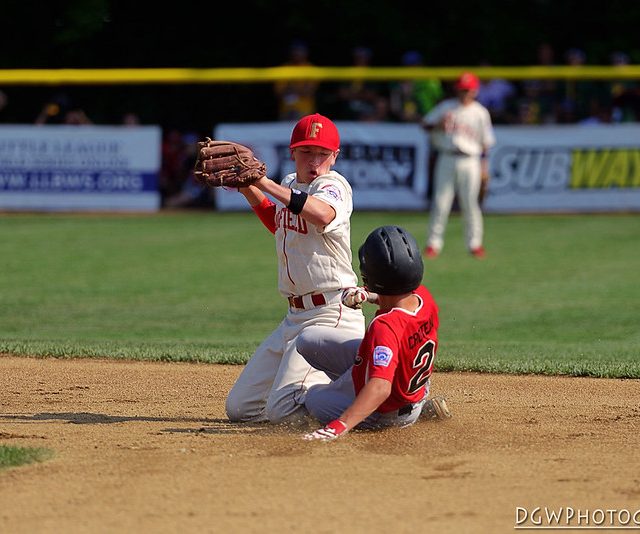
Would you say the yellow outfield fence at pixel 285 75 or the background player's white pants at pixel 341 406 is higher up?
the yellow outfield fence at pixel 285 75

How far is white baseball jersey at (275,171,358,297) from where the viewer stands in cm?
580

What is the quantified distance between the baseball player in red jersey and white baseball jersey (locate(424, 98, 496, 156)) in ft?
28.2

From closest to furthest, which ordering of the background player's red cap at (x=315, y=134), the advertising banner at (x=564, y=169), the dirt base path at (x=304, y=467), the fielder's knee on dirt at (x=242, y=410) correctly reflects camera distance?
the dirt base path at (x=304, y=467)
the background player's red cap at (x=315, y=134)
the fielder's knee on dirt at (x=242, y=410)
the advertising banner at (x=564, y=169)

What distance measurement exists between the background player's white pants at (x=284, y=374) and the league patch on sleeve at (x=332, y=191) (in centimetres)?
57

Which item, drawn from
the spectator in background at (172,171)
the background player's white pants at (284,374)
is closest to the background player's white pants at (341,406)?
the background player's white pants at (284,374)

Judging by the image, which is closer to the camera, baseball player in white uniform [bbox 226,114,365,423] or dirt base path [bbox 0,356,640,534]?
dirt base path [bbox 0,356,640,534]

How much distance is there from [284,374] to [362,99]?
14.7 meters

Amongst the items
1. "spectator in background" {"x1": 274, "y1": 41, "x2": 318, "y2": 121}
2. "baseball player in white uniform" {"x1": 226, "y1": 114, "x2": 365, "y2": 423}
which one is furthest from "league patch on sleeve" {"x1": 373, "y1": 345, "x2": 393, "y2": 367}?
"spectator in background" {"x1": 274, "y1": 41, "x2": 318, "y2": 121}

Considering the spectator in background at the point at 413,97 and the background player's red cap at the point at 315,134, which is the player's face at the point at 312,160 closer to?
the background player's red cap at the point at 315,134

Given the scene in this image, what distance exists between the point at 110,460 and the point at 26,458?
0.37m

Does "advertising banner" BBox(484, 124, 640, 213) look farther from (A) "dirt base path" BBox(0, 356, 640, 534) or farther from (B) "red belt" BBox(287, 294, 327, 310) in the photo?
(B) "red belt" BBox(287, 294, 327, 310)

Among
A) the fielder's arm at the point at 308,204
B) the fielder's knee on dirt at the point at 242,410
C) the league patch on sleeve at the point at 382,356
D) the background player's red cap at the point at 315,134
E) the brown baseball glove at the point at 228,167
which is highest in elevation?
the background player's red cap at the point at 315,134

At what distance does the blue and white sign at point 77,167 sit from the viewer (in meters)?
19.3

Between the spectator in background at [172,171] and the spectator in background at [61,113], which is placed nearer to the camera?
the spectator in background at [61,113]
